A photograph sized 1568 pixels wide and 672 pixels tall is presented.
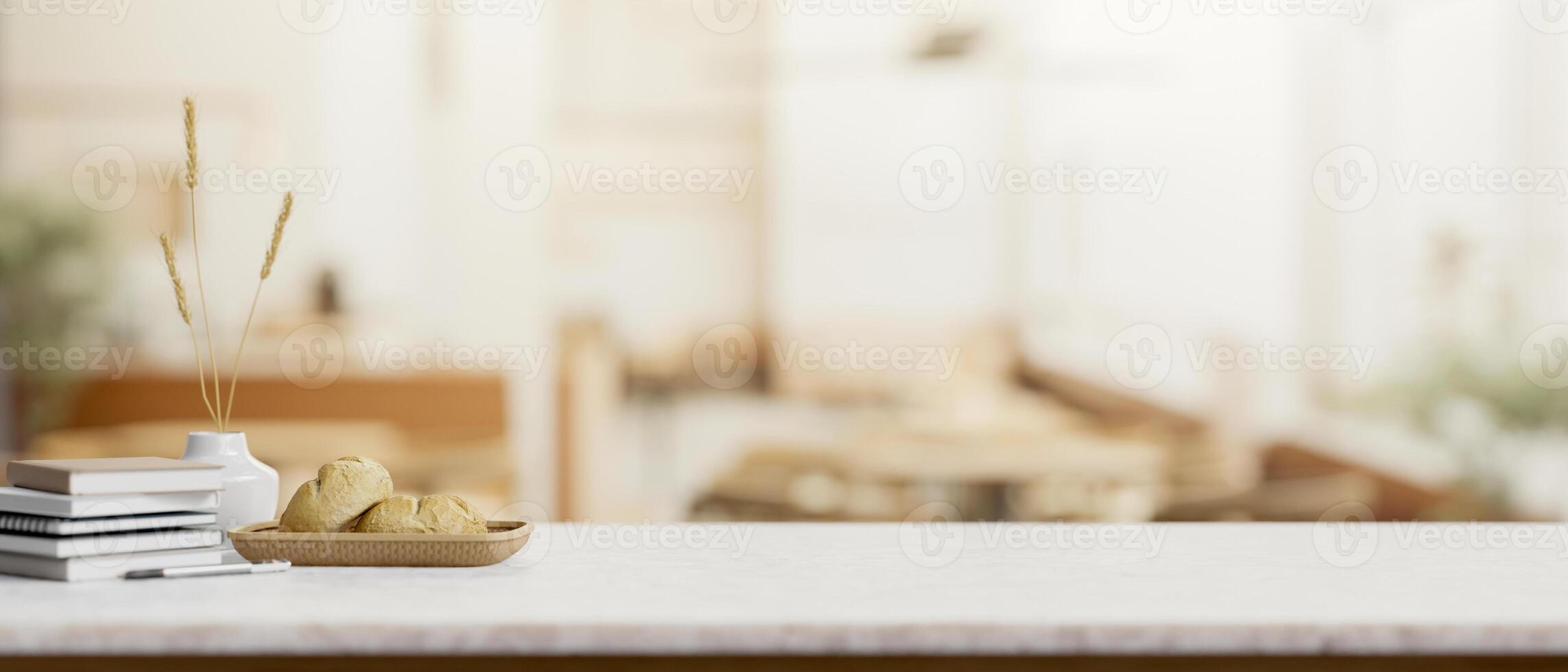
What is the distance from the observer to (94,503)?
1.22 metres

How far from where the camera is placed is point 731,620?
1.05 meters

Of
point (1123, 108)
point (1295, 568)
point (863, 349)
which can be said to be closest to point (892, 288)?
point (863, 349)
